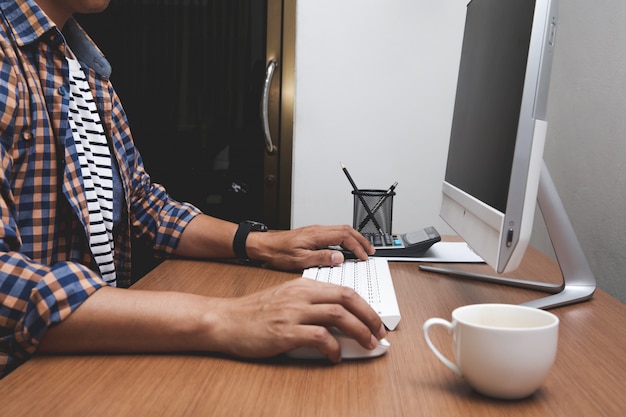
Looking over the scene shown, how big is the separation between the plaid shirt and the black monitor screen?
564 mm

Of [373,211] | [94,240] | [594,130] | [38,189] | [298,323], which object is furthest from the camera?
[594,130]

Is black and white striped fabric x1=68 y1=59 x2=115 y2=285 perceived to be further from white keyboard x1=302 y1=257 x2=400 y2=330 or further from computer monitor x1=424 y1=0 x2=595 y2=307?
computer monitor x1=424 y1=0 x2=595 y2=307

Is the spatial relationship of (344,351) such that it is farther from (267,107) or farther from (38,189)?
(267,107)

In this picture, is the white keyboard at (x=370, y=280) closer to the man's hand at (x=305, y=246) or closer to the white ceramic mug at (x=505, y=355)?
the man's hand at (x=305, y=246)

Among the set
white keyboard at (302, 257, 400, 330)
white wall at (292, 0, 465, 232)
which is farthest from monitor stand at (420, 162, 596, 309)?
white wall at (292, 0, 465, 232)

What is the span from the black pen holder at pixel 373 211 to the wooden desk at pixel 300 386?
0.64 metres

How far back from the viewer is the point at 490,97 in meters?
0.92

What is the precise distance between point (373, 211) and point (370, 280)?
18.2 inches

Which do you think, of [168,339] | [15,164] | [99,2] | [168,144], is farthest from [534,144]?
[168,144]

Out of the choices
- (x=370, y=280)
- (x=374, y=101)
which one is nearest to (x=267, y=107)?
(x=374, y=101)

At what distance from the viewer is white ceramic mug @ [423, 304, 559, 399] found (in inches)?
20.1

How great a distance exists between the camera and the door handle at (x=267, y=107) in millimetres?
2324

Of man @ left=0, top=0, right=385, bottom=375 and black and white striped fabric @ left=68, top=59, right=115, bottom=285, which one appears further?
black and white striped fabric @ left=68, top=59, right=115, bottom=285

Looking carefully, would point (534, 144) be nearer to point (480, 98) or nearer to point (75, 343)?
point (480, 98)
